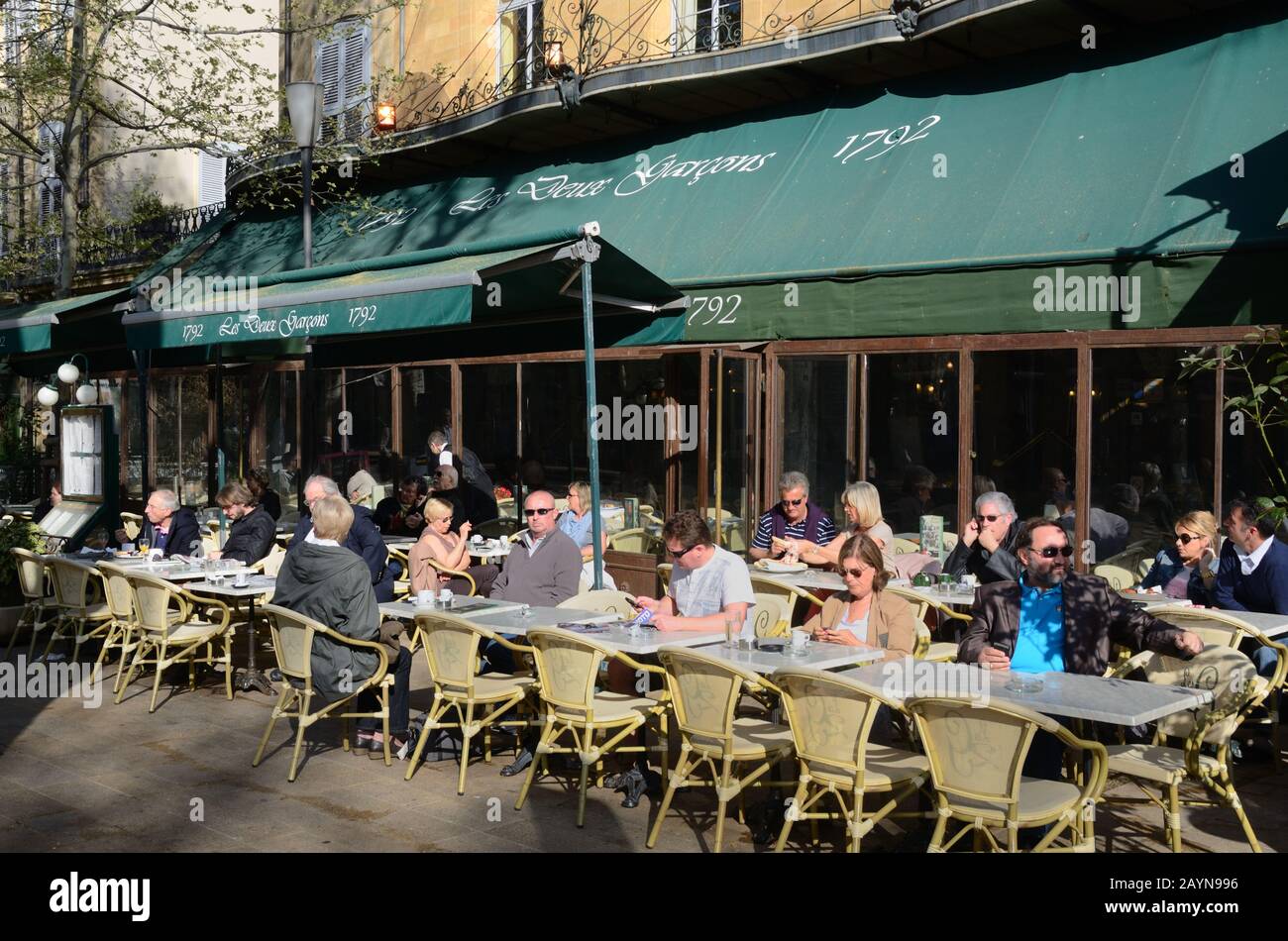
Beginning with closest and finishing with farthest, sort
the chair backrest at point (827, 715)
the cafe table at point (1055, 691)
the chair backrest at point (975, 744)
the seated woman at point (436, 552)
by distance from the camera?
the chair backrest at point (975, 744), the cafe table at point (1055, 691), the chair backrest at point (827, 715), the seated woman at point (436, 552)

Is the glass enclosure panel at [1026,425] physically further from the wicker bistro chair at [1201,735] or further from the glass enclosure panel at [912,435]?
the wicker bistro chair at [1201,735]

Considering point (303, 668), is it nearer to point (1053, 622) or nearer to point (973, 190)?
point (1053, 622)

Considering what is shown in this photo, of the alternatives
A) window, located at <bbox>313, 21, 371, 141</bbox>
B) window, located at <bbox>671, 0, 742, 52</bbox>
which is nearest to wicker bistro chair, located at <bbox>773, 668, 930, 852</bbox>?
window, located at <bbox>671, 0, 742, 52</bbox>

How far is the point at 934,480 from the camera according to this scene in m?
11.7

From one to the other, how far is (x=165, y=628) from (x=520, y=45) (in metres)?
10.3

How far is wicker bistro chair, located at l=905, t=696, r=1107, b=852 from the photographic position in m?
4.96

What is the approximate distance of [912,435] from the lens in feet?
38.4

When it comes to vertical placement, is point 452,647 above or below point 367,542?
below

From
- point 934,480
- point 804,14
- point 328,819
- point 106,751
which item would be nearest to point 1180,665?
point 328,819

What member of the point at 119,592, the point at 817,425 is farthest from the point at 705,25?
the point at 119,592

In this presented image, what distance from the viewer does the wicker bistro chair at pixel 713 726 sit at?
19.9 ft
